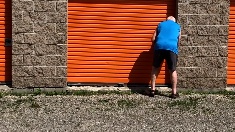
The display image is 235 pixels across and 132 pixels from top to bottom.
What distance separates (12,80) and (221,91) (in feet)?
14.0

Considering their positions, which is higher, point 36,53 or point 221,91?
point 36,53

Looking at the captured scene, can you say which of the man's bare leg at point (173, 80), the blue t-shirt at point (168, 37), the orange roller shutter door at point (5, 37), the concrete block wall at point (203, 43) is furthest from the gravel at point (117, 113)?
the blue t-shirt at point (168, 37)

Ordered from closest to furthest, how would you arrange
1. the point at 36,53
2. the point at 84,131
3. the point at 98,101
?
the point at 84,131 < the point at 98,101 < the point at 36,53

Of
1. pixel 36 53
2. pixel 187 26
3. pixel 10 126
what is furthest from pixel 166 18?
pixel 10 126

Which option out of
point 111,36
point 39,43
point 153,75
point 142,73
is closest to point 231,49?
point 153,75

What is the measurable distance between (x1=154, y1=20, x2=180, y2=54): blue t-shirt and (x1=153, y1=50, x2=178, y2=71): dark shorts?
0.08 metres

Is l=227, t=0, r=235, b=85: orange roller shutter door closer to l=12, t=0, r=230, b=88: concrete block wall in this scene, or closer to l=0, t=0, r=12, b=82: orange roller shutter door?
l=12, t=0, r=230, b=88: concrete block wall

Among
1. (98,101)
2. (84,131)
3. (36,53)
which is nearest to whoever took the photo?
(84,131)

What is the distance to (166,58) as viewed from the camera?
8969mm

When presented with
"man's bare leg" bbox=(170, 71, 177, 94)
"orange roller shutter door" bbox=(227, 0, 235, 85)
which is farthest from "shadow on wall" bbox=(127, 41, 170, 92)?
"orange roller shutter door" bbox=(227, 0, 235, 85)

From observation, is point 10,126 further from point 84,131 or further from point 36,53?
point 36,53

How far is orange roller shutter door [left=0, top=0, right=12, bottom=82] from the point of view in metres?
9.25

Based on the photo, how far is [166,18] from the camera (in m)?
9.47

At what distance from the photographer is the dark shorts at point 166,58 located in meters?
8.90
